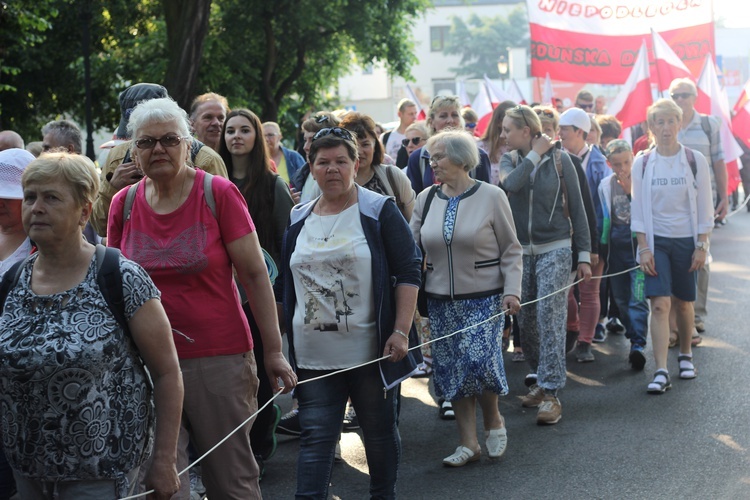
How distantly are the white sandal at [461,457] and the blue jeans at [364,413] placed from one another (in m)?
1.42

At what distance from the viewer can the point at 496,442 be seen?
268 inches

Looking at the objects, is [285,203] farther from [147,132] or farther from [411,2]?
[411,2]

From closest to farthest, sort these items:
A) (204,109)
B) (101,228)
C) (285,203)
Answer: (101,228) → (285,203) → (204,109)

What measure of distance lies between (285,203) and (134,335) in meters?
2.79

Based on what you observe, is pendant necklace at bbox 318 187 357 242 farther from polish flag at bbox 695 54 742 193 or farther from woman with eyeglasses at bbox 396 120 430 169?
polish flag at bbox 695 54 742 193

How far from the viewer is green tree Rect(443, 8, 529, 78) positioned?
10800 centimetres

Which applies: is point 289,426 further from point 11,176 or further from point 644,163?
point 644,163

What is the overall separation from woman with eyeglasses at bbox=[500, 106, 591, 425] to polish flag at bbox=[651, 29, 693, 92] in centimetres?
688

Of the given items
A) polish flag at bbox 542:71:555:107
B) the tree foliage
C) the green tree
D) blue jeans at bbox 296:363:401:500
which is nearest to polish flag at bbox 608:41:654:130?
polish flag at bbox 542:71:555:107

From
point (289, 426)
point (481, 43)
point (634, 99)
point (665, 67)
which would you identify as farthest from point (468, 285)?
point (481, 43)

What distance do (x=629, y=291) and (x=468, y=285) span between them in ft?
12.5

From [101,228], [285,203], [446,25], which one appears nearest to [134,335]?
[101,228]

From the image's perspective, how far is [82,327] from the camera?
11.5ft

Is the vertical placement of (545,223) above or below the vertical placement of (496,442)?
above
